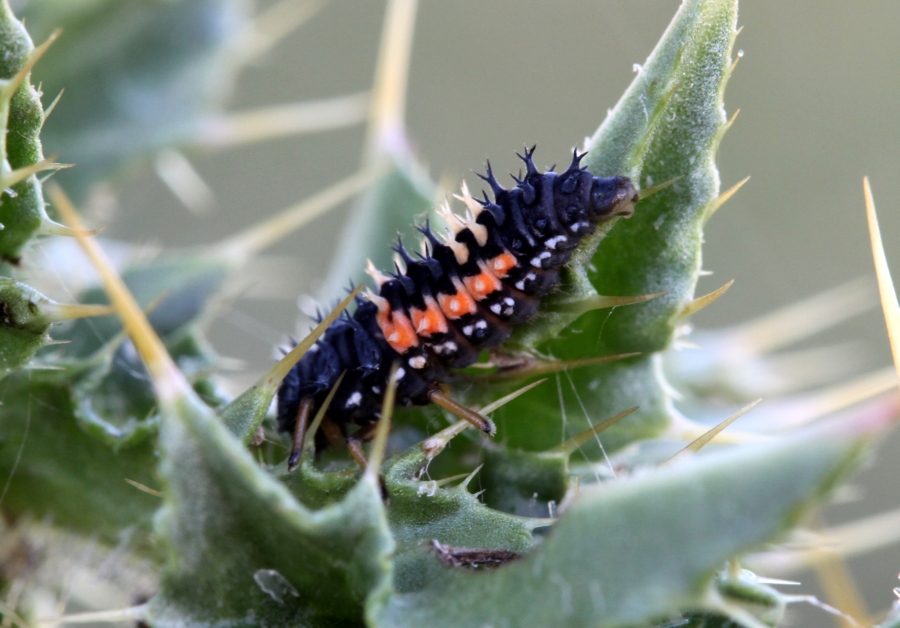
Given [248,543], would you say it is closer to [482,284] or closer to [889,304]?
[482,284]

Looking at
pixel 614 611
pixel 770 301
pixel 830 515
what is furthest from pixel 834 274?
pixel 614 611

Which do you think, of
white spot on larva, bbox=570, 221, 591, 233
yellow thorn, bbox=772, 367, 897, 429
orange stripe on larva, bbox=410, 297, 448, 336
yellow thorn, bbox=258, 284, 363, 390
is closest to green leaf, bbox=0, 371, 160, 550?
yellow thorn, bbox=258, 284, 363, 390

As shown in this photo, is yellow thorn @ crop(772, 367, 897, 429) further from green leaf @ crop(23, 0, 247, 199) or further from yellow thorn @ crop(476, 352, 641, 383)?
green leaf @ crop(23, 0, 247, 199)

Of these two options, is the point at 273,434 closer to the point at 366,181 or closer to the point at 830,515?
the point at 366,181

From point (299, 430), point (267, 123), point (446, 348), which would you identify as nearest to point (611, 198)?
point (446, 348)

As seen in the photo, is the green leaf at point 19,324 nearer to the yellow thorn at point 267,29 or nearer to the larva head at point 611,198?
the larva head at point 611,198

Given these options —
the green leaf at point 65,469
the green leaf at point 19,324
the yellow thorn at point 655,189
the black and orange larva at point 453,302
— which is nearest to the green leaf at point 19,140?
the green leaf at point 19,324

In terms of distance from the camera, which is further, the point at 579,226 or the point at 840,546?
the point at 840,546

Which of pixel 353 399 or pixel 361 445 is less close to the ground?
pixel 353 399
